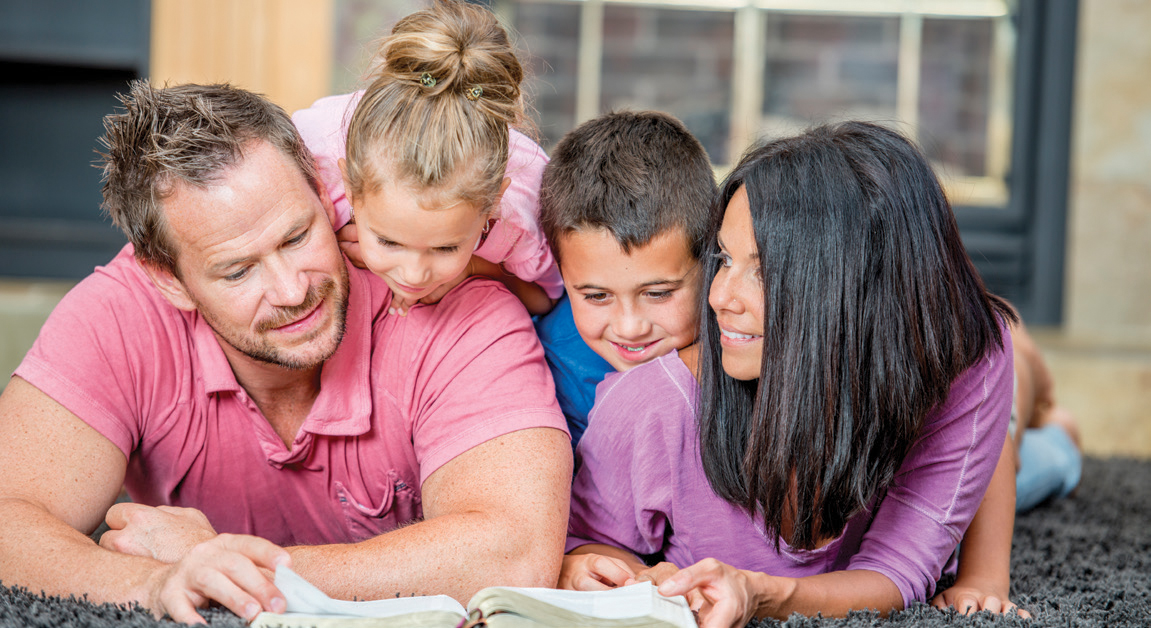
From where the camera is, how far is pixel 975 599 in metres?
1.37

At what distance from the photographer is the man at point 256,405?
49.1 inches

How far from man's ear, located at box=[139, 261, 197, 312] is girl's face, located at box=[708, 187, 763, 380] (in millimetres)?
774

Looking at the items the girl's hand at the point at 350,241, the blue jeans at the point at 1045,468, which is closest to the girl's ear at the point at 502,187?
the girl's hand at the point at 350,241

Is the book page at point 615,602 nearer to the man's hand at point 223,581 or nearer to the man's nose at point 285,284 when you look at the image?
the man's hand at point 223,581

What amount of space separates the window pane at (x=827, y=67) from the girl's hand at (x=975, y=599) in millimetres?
2593

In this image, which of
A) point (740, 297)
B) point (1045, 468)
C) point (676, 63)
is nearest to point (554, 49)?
point (676, 63)

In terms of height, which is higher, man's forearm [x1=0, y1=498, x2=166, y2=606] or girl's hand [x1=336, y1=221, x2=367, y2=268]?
girl's hand [x1=336, y1=221, x2=367, y2=268]

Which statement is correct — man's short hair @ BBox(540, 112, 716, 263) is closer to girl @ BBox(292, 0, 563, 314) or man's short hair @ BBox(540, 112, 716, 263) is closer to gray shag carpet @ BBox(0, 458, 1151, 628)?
girl @ BBox(292, 0, 563, 314)

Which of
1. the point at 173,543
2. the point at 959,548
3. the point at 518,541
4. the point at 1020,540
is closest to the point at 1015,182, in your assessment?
the point at 1020,540

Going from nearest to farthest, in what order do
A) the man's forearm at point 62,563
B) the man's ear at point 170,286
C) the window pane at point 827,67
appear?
the man's forearm at point 62,563 < the man's ear at point 170,286 < the window pane at point 827,67

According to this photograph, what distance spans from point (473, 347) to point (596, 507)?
1.01ft

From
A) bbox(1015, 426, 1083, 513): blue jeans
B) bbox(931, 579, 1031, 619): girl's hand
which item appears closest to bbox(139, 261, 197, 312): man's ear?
bbox(931, 579, 1031, 619): girl's hand

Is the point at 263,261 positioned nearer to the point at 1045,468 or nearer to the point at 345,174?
the point at 345,174

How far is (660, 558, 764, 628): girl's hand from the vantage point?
1.13 meters
